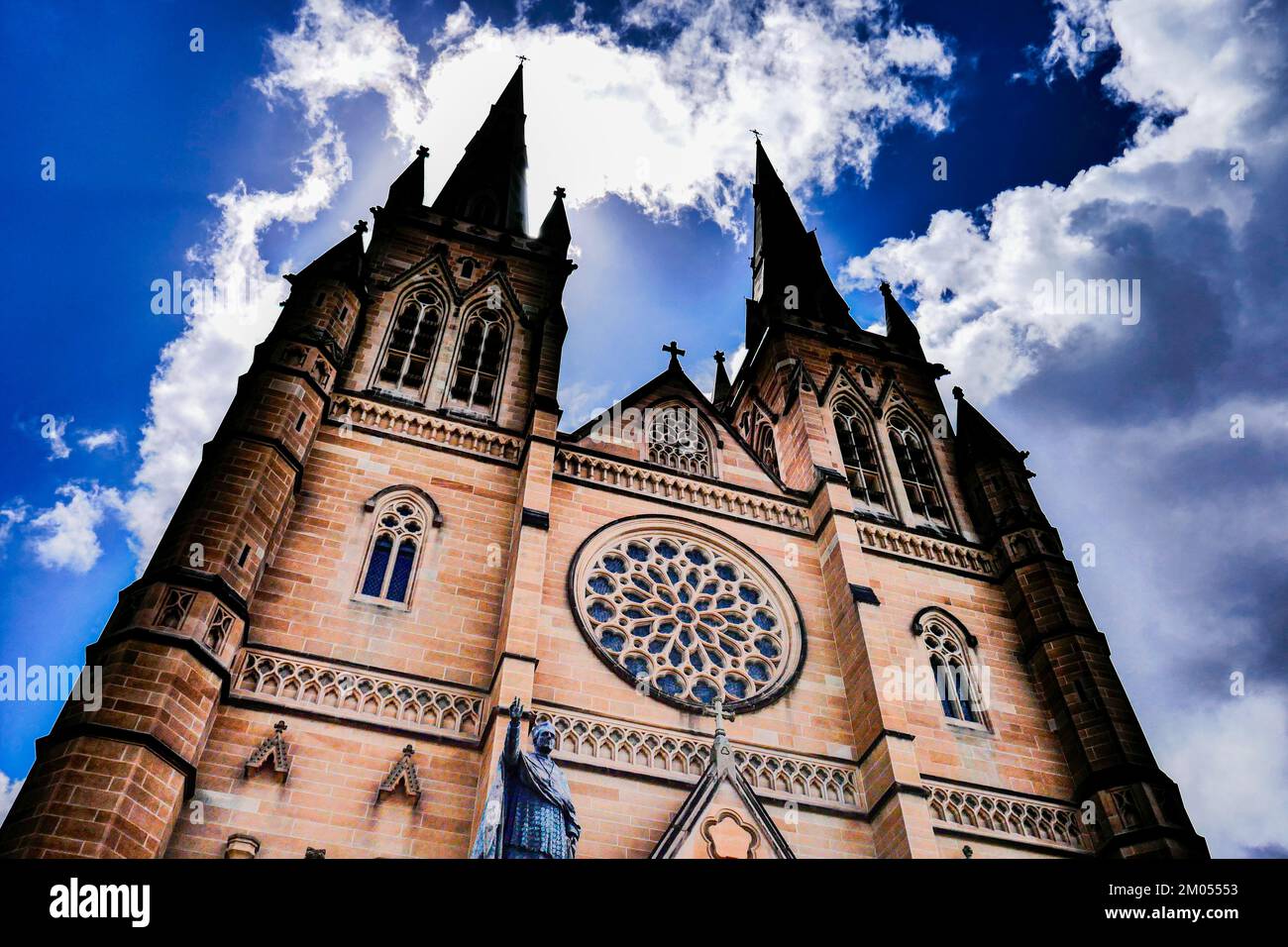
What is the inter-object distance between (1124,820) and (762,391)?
480 inches

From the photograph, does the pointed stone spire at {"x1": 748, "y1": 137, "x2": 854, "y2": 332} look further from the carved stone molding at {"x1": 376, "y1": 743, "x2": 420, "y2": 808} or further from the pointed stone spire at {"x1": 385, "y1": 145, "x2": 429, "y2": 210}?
the carved stone molding at {"x1": 376, "y1": 743, "x2": 420, "y2": 808}

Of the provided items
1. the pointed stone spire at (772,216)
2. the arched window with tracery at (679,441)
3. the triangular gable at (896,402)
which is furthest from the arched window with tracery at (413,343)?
the pointed stone spire at (772,216)

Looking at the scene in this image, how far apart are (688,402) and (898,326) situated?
8994mm

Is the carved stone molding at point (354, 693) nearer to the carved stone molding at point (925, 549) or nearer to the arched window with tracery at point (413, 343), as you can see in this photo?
the arched window with tracery at point (413, 343)

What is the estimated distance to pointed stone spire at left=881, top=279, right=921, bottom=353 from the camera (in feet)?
77.2

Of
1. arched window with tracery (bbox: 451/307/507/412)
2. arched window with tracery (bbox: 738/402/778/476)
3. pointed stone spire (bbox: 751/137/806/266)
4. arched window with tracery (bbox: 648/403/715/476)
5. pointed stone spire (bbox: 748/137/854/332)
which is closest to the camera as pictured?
arched window with tracery (bbox: 451/307/507/412)

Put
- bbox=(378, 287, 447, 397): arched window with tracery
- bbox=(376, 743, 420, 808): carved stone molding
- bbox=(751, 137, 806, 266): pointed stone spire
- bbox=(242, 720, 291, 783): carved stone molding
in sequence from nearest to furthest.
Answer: bbox=(242, 720, 291, 783): carved stone molding, bbox=(376, 743, 420, 808): carved stone molding, bbox=(378, 287, 447, 397): arched window with tracery, bbox=(751, 137, 806, 266): pointed stone spire

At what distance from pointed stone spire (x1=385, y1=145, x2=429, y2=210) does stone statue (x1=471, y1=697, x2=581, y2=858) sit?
A: 15380 millimetres

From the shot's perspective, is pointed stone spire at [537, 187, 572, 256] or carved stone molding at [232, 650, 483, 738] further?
pointed stone spire at [537, 187, 572, 256]

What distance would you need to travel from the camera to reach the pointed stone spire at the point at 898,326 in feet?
77.2

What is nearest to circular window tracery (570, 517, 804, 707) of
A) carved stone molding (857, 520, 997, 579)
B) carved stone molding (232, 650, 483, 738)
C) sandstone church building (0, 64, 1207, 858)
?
sandstone church building (0, 64, 1207, 858)

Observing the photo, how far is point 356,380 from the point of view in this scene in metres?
15.8

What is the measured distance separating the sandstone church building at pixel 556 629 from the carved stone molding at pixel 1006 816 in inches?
1.7

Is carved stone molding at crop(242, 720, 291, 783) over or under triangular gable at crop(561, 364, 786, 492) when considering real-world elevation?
under
